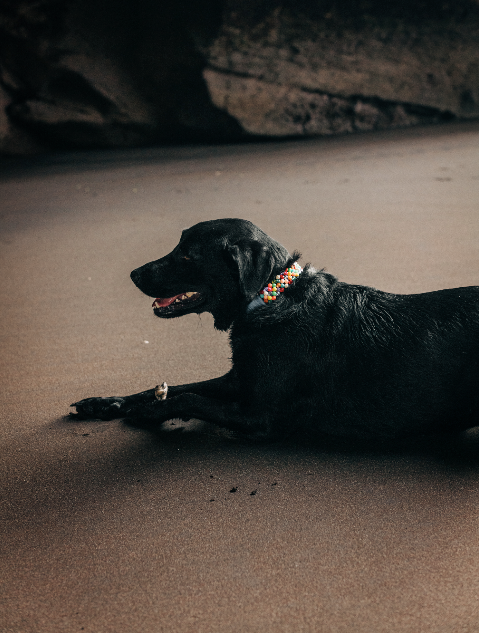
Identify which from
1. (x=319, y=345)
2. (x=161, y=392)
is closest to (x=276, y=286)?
(x=319, y=345)

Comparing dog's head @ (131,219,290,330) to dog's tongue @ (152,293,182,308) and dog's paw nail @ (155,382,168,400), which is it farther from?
dog's paw nail @ (155,382,168,400)

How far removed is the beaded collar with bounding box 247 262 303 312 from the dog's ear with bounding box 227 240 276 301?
42mm

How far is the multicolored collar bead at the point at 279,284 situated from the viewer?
85.9 inches

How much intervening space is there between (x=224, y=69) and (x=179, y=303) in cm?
638

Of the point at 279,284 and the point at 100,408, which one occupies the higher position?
the point at 279,284

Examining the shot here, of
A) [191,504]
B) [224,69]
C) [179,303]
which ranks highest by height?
[224,69]

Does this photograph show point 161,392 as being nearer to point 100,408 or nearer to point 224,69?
point 100,408

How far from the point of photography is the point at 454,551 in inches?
66.9

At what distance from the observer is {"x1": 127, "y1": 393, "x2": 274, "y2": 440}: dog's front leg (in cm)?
218

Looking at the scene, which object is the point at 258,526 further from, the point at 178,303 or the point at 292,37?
the point at 292,37

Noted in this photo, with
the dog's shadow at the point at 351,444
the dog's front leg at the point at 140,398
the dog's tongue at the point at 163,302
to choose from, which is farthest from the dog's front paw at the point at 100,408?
the dog's tongue at the point at 163,302

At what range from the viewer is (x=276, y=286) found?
2.20 m

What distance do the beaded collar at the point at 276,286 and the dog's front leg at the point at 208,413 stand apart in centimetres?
36

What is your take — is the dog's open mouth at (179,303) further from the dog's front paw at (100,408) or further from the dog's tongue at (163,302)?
the dog's front paw at (100,408)
